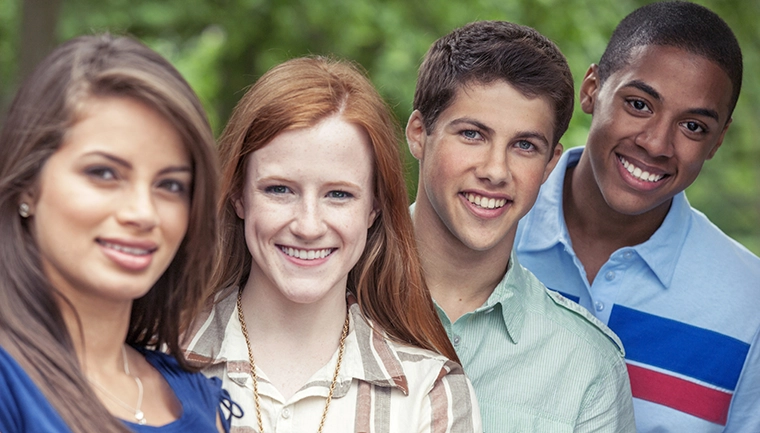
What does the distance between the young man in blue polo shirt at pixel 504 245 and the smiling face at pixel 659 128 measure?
47 centimetres

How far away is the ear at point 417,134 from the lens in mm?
3527

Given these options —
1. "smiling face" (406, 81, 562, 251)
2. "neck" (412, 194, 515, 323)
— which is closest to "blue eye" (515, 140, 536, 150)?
"smiling face" (406, 81, 562, 251)

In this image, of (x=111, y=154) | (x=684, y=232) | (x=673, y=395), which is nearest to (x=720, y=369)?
(x=673, y=395)

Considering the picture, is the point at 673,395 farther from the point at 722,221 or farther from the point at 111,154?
the point at 722,221

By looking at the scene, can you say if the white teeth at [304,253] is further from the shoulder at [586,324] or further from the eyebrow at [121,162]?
the shoulder at [586,324]

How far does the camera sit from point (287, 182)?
263 cm

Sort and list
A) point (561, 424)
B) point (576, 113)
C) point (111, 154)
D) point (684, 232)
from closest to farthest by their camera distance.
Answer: point (111, 154), point (561, 424), point (684, 232), point (576, 113)

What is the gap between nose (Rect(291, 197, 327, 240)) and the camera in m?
2.60

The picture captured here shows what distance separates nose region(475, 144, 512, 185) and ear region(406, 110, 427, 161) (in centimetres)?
33

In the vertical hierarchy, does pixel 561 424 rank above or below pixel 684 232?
below

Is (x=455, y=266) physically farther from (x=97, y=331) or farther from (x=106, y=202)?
(x=106, y=202)

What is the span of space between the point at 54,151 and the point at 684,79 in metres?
2.57

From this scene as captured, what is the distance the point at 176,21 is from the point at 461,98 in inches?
220

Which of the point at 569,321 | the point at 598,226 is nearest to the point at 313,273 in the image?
the point at 569,321
